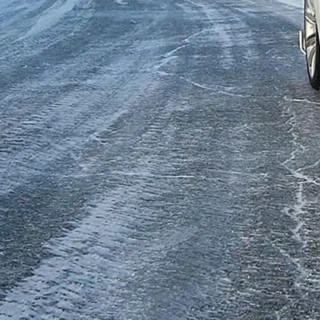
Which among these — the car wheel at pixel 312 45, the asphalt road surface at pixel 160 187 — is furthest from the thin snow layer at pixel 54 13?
the car wheel at pixel 312 45

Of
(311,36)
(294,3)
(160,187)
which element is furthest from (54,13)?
(160,187)

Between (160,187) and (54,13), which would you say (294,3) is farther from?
(160,187)

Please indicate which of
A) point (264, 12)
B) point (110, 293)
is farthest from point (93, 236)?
point (264, 12)

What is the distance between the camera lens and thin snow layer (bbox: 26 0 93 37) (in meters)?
12.4

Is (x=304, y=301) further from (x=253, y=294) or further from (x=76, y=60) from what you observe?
(x=76, y=60)

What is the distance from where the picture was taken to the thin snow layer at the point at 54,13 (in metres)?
12.4

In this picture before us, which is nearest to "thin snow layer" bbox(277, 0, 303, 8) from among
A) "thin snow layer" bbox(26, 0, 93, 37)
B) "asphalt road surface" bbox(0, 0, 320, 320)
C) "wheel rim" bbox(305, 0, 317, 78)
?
"thin snow layer" bbox(26, 0, 93, 37)

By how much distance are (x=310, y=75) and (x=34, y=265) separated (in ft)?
13.9

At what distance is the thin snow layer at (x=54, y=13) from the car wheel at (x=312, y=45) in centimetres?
513

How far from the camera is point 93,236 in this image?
157 inches

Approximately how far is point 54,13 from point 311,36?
25.7ft

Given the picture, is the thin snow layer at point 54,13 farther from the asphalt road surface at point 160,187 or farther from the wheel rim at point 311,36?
the wheel rim at point 311,36

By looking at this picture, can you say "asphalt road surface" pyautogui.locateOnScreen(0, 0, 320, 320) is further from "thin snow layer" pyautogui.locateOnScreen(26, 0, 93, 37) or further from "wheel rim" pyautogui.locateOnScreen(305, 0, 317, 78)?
"thin snow layer" pyautogui.locateOnScreen(26, 0, 93, 37)

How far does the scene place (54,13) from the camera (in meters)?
14.5
